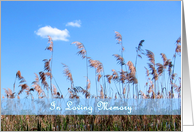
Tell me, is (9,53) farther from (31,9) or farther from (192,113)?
(192,113)

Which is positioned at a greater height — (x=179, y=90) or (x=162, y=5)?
(x=162, y=5)

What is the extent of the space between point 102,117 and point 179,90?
165cm

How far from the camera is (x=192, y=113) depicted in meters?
4.46

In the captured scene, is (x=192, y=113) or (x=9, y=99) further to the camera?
(x=9, y=99)

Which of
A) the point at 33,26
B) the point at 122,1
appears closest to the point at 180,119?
the point at 122,1

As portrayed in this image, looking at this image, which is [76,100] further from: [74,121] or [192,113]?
[192,113]

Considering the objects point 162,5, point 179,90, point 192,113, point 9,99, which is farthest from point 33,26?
point 192,113

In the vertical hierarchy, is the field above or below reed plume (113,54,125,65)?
below

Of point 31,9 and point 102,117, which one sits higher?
point 31,9

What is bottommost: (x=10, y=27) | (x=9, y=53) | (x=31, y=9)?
(x=9, y=53)

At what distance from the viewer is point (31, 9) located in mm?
4676

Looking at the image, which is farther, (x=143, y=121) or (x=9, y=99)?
(x=9, y=99)

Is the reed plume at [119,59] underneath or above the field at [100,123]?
above

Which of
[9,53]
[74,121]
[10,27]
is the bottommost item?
[74,121]
